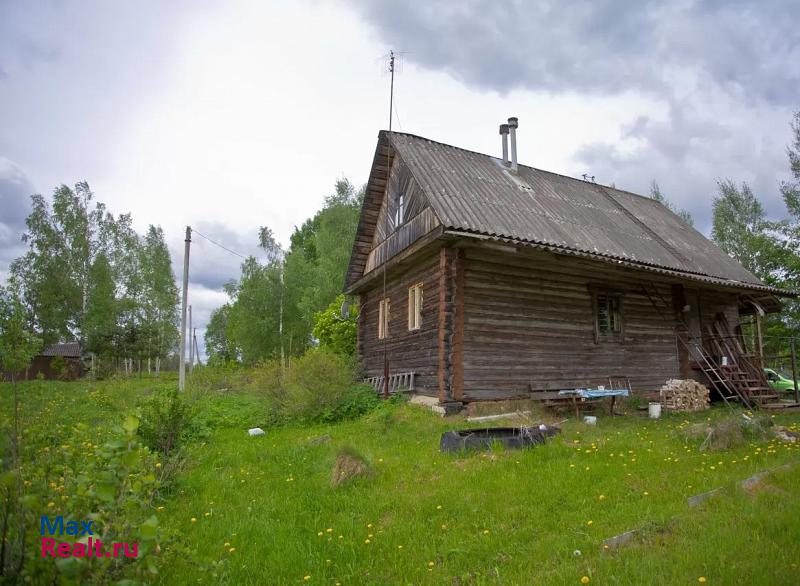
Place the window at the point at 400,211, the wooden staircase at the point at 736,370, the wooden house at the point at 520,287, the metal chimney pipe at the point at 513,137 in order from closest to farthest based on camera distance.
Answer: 1. the wooden house at the point at 520,287
2. the window at the point at 400,211
3. the wooden staircase at the point at 736,370
4. the metal chimney pipe at the point at 513,137

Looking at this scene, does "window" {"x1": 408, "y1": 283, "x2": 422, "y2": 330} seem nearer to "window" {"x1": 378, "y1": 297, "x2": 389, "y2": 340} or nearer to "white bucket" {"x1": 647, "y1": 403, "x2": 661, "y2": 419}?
"window" {"x1": 378, "y1": 297, "x2": 389, "y2": 340}

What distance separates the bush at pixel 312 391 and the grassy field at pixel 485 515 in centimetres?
Answer: 361

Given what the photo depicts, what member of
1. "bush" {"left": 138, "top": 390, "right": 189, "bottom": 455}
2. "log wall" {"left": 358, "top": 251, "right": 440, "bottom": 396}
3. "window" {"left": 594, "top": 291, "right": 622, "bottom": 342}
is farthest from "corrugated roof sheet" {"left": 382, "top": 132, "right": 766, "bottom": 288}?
"bush" {"left": 138, "top": 390, "right": 189, "bottom": 455}

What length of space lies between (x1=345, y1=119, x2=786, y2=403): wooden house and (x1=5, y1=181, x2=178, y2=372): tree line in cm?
2073

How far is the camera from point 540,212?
1369 centimetres

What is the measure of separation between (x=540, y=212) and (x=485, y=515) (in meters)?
10.3

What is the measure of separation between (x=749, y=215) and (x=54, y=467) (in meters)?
34.7

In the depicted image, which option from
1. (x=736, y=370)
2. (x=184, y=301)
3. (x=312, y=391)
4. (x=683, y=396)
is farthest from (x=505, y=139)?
(x=184, y=301)

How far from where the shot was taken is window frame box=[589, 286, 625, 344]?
13148 mm

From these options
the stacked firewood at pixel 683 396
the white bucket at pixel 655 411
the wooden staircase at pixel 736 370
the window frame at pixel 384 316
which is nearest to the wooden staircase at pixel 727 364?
the wooden staircase at pixel 736 370

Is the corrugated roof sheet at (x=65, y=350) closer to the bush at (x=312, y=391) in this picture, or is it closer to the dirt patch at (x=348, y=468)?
the bush at (x=312, y=391)

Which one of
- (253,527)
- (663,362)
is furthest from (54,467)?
(663,362)

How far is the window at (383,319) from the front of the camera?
49.6ft

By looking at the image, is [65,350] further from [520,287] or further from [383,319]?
[520,287]
